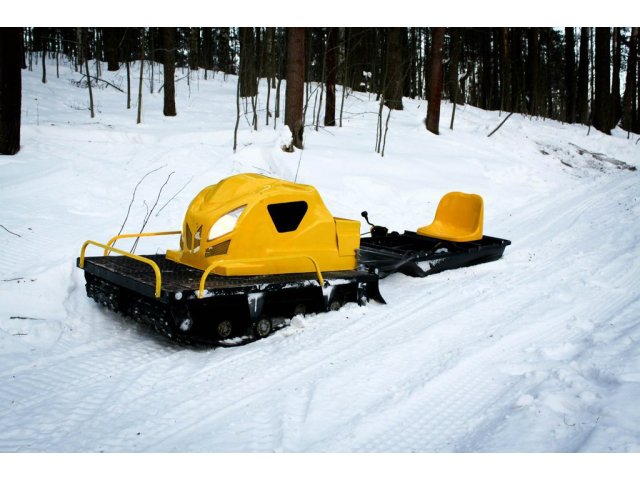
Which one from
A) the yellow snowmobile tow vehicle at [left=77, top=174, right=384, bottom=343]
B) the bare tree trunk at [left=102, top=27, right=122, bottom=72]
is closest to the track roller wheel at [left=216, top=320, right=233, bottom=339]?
the yellow snowmobile tow vehicle at [left=77, top=174, right=384, bottom=343]

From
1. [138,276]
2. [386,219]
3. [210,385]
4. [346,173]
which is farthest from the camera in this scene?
[346,173]

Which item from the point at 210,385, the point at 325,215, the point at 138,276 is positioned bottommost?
the point at 210,385

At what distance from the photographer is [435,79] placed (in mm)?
14820

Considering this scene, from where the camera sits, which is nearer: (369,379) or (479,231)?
(369,379)

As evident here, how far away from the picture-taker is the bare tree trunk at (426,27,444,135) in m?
14.5

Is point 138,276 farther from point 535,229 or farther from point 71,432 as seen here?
point 535,229

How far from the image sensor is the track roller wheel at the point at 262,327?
163 inches

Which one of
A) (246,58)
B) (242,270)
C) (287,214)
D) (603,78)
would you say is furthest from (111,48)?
(603,78)

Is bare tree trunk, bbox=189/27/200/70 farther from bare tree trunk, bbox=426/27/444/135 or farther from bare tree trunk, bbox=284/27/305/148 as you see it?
bare tree trunk, bbox=284/27/305/148

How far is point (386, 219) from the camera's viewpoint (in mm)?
8727

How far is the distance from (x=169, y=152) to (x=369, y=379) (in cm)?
713

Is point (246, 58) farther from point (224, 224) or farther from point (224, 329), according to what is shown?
point (224, 329)

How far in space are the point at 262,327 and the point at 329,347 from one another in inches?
22.1

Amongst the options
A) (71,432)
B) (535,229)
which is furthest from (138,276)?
(535,229)
